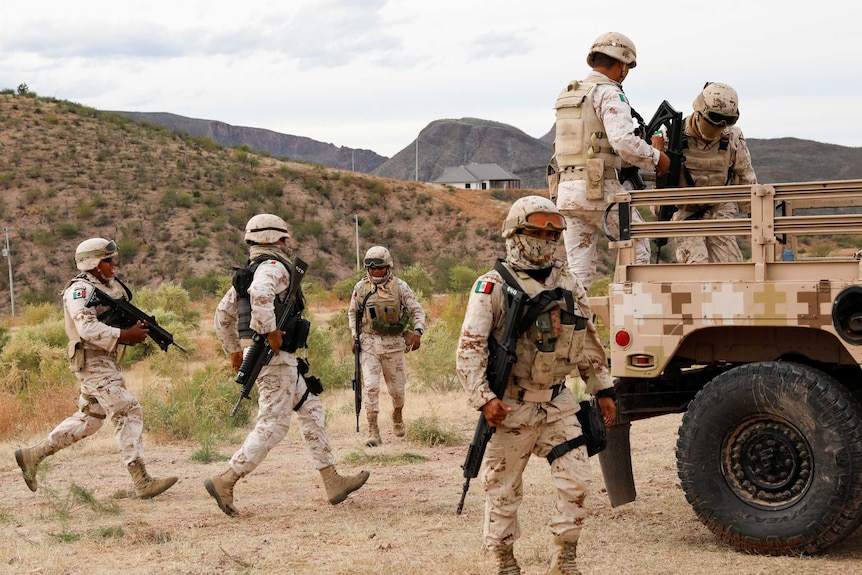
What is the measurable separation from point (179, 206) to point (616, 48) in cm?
4553

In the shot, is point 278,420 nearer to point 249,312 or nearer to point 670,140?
point 249,312

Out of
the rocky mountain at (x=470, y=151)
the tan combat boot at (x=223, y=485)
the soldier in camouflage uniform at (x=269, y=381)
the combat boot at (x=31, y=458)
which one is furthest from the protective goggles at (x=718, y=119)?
the rocky mountain at (x=470, y=151)

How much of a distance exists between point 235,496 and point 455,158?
127 m

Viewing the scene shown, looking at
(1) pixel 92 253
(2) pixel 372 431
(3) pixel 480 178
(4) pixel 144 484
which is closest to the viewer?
(1) pixel 92 253

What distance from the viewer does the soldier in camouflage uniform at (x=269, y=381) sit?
721 cm

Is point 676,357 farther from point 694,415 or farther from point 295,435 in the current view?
point 295,435

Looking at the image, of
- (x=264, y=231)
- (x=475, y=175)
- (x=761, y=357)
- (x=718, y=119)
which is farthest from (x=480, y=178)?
(x=761, y=357)

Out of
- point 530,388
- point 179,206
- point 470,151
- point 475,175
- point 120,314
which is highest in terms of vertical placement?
point 470,151

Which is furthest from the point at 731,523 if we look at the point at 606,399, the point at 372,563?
the point at 372,563

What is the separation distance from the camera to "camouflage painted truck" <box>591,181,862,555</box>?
5.32 m

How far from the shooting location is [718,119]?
6867 mm

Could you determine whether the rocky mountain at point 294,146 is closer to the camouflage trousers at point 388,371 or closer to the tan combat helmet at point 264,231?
the camouflage trousers at point 388,371

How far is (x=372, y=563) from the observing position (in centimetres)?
595

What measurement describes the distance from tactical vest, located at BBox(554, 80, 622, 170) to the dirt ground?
93.6 inches
